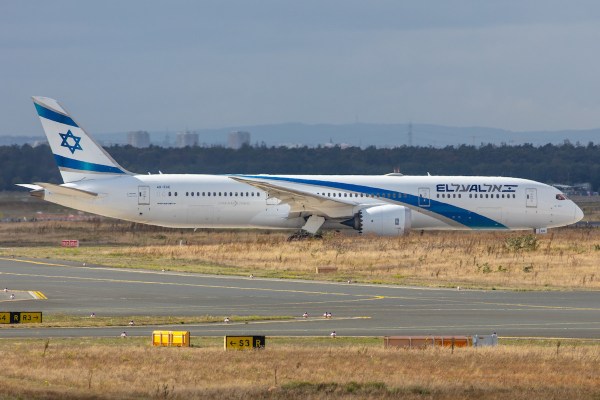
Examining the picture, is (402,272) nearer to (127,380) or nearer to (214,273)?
(214,273)

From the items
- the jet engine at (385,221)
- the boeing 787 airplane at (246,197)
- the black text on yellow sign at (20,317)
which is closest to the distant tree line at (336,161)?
the boeing 787 airplane at (246,197)

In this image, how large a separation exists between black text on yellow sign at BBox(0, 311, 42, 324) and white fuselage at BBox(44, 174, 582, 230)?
3133cm

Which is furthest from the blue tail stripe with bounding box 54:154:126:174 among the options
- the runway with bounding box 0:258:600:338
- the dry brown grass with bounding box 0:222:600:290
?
the runway with bounding box 0:258:600:338

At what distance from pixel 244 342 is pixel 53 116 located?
38.8 m

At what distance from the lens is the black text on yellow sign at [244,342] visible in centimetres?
2406

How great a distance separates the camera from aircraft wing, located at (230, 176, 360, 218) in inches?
2325

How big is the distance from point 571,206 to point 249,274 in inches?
998

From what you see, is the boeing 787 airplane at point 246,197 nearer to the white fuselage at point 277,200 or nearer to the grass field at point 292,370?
the white fuselage at point 277,200

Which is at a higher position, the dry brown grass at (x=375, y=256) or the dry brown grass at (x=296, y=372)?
the dry brown grass at (x=375, y=256)

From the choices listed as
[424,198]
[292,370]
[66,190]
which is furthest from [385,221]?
[292,370]

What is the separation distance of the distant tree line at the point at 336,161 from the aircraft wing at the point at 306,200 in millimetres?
56439

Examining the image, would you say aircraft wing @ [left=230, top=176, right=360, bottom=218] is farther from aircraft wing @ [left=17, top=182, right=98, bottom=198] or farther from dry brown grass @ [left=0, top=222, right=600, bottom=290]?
aircraft wing @ [left=17, top=182, right=98, bottom=198]

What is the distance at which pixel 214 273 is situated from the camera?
1780 inches

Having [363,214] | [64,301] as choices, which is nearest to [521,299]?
[64,301]
